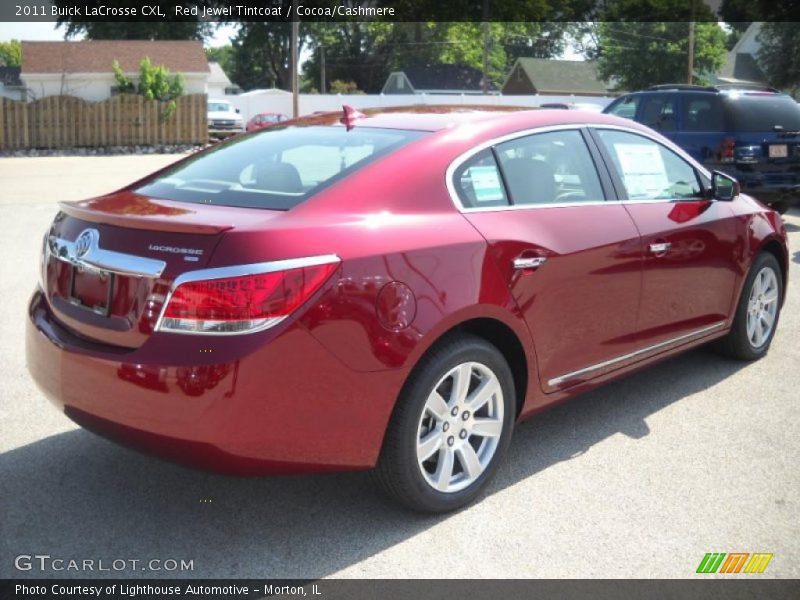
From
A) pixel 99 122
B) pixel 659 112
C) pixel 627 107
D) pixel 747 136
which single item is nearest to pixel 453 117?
pixel 747 136

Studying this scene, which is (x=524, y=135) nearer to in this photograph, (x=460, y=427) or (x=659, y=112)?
(x=460, y=427)

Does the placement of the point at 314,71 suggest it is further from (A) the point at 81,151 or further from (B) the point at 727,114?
(B) the point at 727,114

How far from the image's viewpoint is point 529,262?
3.88 metres

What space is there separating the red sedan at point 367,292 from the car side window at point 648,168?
0.07 feet

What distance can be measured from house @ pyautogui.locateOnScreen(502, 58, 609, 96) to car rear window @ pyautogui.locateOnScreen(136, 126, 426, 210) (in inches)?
2788

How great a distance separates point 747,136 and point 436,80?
213 ft

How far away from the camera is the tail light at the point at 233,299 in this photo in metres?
3.02

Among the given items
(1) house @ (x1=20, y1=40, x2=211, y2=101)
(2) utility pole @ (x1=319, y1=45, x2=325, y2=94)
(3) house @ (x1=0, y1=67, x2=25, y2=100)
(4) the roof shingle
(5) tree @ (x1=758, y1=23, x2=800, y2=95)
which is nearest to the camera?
(1) house @ (x1=20, y1=40, x2=211, y2=101)

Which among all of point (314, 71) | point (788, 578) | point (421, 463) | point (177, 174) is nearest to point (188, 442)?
point (421, 463)

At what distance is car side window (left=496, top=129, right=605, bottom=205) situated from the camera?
4.07 metres

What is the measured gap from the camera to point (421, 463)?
3.57m

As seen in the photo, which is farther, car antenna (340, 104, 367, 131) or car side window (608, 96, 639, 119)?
car side window (608, 96, 639, 119)

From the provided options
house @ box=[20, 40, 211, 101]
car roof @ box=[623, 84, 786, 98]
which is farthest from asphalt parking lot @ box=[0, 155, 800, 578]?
house @ box=[20, 40, 211, 101]

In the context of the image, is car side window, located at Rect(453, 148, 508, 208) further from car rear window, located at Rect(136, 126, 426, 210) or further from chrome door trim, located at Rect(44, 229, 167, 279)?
chrome door trim, located at Rect(44, 229, 167, 279)
